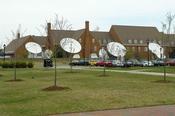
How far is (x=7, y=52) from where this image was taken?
128 m

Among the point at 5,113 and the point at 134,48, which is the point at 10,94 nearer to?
the point at 5,113

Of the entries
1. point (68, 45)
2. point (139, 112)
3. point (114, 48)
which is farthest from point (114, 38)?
point (139, 112)

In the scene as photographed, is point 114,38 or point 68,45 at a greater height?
point 114,38

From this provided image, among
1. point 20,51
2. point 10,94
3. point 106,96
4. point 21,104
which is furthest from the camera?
point 20,51

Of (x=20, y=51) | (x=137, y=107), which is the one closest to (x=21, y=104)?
(x=137, y=107)

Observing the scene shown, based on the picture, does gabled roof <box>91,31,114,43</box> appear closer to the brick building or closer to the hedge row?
the brick building

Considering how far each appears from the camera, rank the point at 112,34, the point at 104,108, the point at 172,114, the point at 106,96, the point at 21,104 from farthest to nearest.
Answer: the point at 112,34 → the point at 106,96 → the point at 21,104 → the point at 104,108 → the point at 172,114

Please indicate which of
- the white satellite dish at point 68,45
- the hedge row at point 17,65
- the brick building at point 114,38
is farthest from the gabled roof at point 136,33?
the white satellite dish at point 68,45

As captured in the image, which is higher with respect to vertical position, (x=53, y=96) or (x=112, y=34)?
(x=112, y=34)

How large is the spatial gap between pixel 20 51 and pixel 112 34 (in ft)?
92.2

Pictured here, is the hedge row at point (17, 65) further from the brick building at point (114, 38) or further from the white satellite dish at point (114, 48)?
the brick building at point (114, 38)

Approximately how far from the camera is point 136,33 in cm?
12494

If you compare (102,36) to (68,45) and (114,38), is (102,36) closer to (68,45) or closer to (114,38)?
(114,38)

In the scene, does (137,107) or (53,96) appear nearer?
(137,107)
